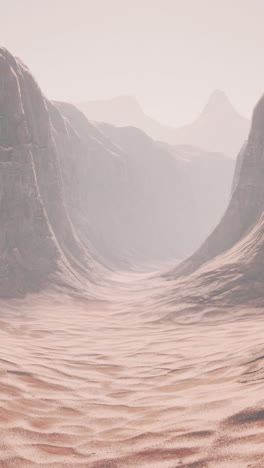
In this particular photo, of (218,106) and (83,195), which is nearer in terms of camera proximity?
(83,195)

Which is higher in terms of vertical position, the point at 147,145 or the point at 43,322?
the point at 147,145

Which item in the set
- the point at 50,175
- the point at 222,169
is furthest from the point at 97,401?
the point at 222,169

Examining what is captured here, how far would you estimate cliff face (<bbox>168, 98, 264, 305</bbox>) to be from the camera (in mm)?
11523

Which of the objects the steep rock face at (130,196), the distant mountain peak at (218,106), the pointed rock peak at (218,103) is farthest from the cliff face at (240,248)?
the pointed rock peak at (218,103)

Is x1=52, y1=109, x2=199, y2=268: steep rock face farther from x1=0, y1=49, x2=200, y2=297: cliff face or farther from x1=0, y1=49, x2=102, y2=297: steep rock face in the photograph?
x1=0, y1=49, x2=102, y2=297: steep rock face

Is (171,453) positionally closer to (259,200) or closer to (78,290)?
(78,290)

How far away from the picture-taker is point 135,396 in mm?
Result: 5398

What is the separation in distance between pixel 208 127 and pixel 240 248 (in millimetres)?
117572

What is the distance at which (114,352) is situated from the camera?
8352 mm

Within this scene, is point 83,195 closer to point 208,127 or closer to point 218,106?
point 208,127

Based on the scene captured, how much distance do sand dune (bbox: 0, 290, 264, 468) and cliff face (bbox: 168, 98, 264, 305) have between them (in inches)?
51.7

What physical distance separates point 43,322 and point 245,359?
270 inches

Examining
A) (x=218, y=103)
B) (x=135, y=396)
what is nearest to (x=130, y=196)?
(x=135, y=396)

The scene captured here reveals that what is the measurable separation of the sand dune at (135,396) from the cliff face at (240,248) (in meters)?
1.31
